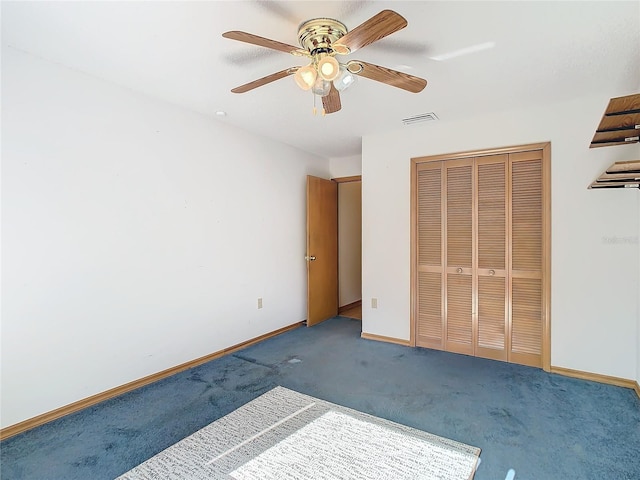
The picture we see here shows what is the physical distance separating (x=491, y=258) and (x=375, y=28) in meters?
2.59

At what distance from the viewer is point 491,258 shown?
332 cm

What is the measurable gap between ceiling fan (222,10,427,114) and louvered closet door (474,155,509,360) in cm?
170

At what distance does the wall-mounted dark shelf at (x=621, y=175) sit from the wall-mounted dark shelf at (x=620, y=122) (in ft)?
0.59

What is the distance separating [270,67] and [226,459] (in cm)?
247

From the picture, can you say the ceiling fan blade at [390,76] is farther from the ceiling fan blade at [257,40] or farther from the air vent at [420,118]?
the air vent at [420,118]

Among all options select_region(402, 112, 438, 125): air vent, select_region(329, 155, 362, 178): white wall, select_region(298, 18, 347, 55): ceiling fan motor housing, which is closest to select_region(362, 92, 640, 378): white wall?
select_region(402, 112, 438, 125): air vent

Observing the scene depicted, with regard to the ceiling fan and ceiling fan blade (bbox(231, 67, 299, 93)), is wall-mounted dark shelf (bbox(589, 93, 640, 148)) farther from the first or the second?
ceiling fan blade (bbox(231, 67, 299, 93))

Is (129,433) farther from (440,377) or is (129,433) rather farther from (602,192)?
(602,192)

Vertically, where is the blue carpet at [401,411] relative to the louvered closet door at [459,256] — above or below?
→ below

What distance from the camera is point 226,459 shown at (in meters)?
1.87

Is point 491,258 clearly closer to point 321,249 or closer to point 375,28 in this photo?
point 321,249

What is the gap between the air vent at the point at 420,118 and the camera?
327 centimetres

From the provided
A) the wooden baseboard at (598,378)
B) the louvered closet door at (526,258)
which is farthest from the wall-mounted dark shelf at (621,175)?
the wooden baseboard at (598,378)

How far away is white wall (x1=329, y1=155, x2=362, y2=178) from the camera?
4906 millimetres
